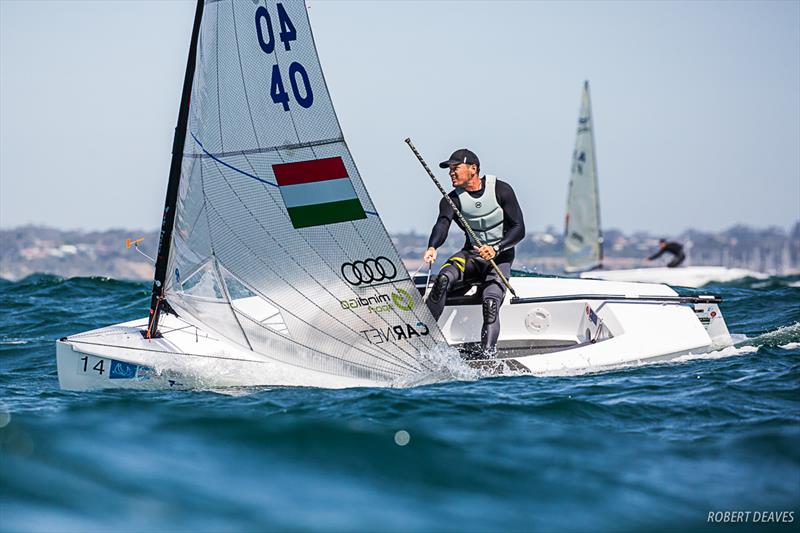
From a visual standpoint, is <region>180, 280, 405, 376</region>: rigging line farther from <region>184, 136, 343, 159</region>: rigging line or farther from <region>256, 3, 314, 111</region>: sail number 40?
<region>256, 3, 314, 111</region>: sail number 40

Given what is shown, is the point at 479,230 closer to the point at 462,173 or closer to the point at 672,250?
the point at 462,173

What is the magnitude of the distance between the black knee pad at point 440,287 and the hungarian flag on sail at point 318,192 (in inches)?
59.2

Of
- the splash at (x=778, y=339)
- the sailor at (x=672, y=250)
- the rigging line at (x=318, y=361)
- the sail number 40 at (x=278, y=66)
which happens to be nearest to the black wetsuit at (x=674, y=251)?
the sailor at (x=672, y=250)

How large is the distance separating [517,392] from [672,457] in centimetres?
157

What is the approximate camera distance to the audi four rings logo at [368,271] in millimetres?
6859

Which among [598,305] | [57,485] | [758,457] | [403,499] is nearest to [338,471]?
[403,499]

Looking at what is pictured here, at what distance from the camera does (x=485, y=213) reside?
321 inches

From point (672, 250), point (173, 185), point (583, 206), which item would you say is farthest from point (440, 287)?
point (583, 206)

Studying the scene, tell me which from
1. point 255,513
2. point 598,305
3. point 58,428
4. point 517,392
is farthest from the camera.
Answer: point 598,305

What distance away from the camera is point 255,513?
4.32 metres

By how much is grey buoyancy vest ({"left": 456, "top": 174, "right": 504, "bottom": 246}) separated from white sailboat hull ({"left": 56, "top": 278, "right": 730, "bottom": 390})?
34.1 inches

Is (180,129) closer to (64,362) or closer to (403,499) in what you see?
(64,362)

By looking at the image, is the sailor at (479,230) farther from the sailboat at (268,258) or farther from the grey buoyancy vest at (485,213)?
the sailboat at (268,258)

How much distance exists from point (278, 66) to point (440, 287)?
7.71ft
